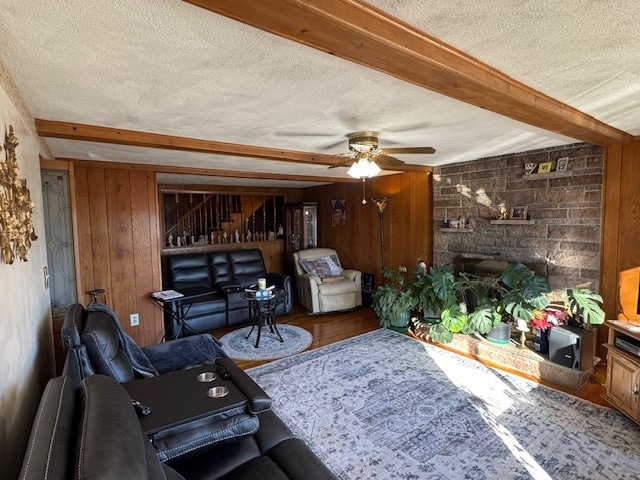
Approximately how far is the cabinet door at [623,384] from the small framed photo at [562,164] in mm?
1678

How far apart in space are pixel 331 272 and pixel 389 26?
15.6 feet

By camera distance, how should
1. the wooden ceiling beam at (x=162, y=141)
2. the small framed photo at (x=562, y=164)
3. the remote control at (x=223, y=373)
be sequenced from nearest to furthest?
the remote control at (x=223, y=373) < the wooden ceiling beam at (x=162, y=141) < the small framed photo at (x=562, y=164)

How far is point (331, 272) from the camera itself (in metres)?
5.74

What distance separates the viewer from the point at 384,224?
216 inches

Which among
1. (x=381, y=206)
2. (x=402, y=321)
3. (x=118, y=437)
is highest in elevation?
(x=381, y=206)

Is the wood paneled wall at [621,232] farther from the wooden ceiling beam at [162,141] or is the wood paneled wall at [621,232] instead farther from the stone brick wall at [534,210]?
the wooden ceiling beam at [162,141]

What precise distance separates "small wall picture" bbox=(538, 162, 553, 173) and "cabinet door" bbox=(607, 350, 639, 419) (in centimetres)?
173

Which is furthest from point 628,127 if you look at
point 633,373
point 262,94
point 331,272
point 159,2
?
point 331,272

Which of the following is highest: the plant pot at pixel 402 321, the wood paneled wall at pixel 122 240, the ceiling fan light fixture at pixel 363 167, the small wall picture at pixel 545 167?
the small wall picture at pixel 545 167

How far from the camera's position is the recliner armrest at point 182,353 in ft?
8.48

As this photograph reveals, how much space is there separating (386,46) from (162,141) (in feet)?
6.79

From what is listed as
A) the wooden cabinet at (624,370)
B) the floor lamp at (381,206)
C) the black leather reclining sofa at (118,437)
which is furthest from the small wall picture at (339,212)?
the black leather reclining sofa at (118,437)

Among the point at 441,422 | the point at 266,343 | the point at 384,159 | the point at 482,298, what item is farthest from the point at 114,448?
the point at 482,298

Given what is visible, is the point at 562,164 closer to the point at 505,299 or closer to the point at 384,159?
the point at 505,299
